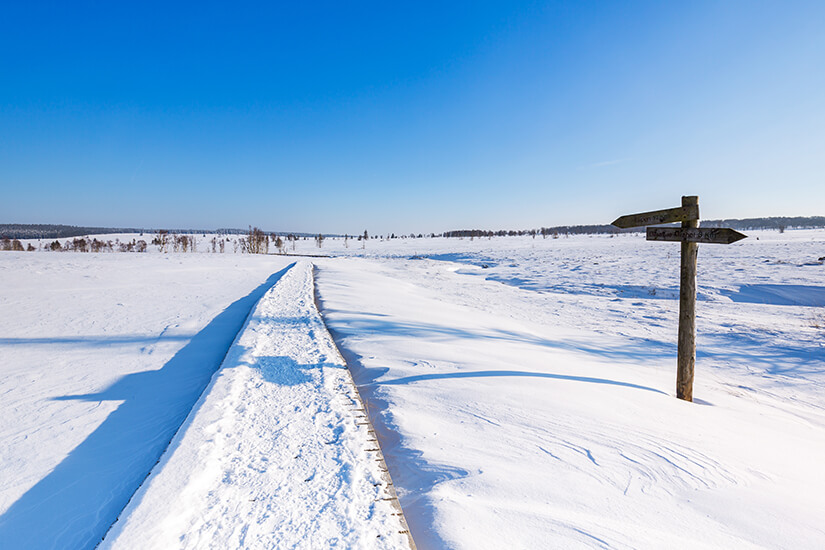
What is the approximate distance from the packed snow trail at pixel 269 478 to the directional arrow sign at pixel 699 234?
3858mm

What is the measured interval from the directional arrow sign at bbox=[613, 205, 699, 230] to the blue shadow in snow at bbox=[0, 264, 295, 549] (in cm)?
525

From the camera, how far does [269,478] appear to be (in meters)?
2.05

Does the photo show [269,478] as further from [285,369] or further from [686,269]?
[686,269]

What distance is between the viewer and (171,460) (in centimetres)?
212

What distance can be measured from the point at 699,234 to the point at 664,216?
0.41m

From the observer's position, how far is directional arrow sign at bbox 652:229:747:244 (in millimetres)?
3763

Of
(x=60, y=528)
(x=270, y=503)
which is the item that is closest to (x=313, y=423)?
(x=270, y=503)

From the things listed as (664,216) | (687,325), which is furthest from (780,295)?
(664,216)

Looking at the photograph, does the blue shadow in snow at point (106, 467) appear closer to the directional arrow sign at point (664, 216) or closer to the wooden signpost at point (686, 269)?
the wooden signpost at point (686, 269)

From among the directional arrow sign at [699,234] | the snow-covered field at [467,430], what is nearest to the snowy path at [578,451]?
the snow-covered field at [467,430]

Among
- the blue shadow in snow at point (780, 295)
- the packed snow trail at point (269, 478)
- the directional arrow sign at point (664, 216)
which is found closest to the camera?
the packed snow trail at point (269, 478)

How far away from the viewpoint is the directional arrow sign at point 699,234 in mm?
3763

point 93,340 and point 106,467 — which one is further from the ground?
point 93,340

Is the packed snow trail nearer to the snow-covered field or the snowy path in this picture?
the snow-covered field
